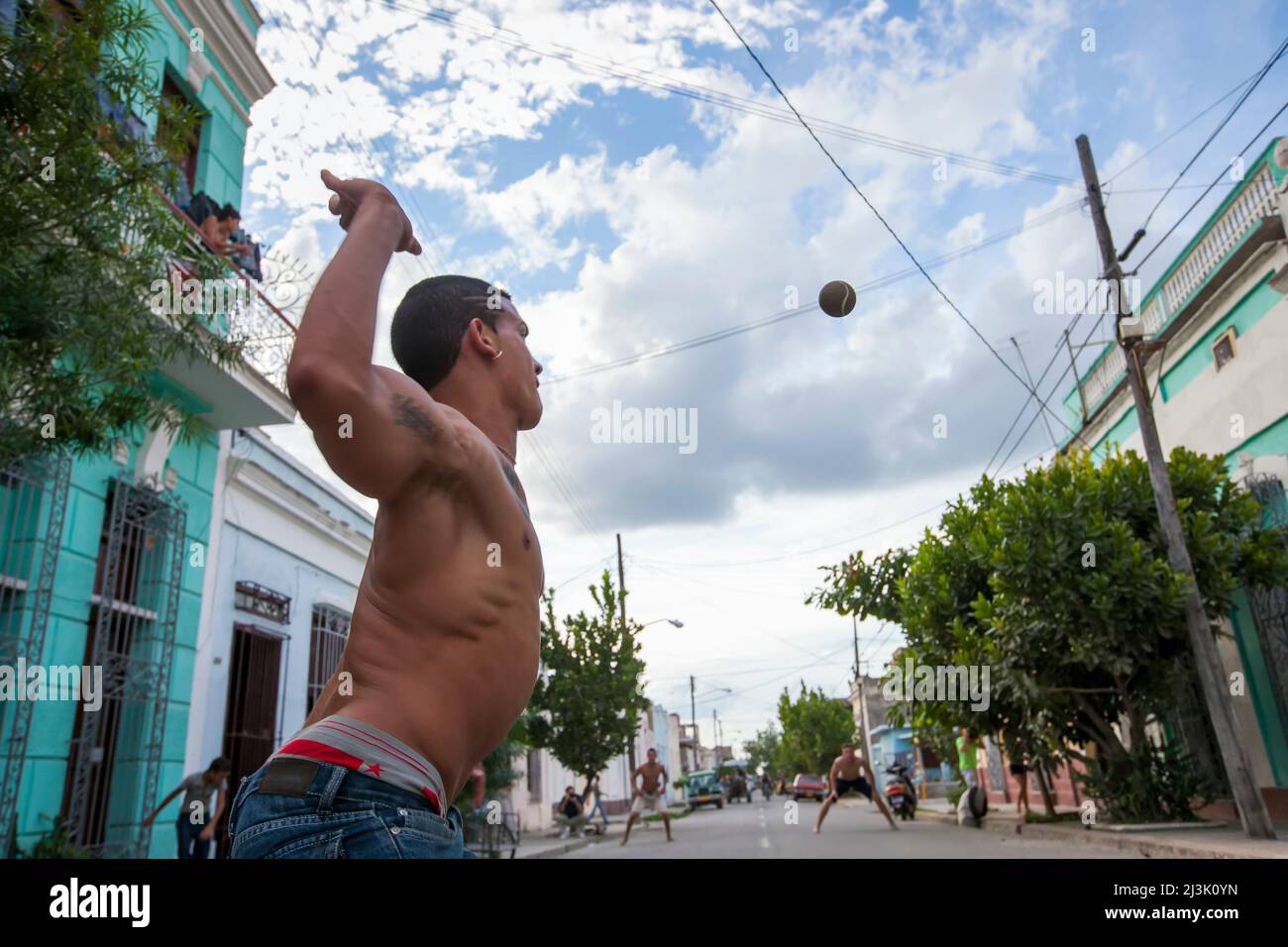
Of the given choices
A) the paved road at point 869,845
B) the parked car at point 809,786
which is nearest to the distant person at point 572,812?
the paved road at point 869,845

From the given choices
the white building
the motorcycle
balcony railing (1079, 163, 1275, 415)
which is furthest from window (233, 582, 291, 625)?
the motorcycle

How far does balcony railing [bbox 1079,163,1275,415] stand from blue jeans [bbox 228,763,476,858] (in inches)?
474

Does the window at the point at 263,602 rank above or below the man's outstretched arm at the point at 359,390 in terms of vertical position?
above

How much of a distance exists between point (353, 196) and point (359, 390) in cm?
46

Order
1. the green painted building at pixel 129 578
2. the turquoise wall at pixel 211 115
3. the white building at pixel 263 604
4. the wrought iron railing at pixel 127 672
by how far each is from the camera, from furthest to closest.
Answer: the white building at pixel 263 604, the turquoise wall at pixel 211 115, the wrought iron railing at pixel 127 672, the green painted building at pixel 129 578

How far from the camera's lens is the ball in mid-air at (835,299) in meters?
5.56

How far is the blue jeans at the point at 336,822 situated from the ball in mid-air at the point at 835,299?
4.73 metres

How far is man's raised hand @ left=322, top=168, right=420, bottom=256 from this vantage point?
1559 mm

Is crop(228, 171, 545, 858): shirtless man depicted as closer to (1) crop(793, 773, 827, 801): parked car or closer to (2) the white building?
(2) the white building

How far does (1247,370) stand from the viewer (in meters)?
11.2

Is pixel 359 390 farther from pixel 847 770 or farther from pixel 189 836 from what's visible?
pixel 847 770

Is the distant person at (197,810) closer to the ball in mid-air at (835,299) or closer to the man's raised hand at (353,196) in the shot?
the ball in mid-air at (835,299)
